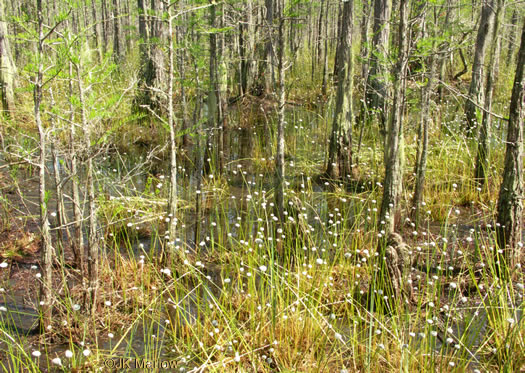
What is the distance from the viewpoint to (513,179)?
4625 millimetres

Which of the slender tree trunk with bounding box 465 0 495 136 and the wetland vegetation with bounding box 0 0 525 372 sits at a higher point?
the slender tree trunk with bounding box 465 0 495 136

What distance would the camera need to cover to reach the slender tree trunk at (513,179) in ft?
14.3

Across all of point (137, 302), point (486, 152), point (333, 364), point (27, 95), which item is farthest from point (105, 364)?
point (27, 95)

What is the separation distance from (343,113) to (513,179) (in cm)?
327

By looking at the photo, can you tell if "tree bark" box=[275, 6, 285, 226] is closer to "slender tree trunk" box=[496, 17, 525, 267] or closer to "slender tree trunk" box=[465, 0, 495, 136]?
"slender tree trunk" box=[496, 17, 525, 267]

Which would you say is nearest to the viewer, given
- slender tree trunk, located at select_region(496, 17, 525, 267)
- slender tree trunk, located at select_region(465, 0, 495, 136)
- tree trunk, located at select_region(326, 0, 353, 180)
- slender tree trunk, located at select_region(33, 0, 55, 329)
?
slender tree trunk, located at select_region(33, 0, 55, 329)

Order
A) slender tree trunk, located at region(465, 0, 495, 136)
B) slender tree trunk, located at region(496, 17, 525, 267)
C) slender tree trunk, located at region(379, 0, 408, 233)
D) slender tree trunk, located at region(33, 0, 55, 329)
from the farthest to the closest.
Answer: slender tree trunk, located at region(465, 0, 495, 136) < slender tree trunk, located at region(379, 0, 408, 233) < slender tree trunk, located at region(496, 17, 525, 267) < slender tree trunk, located at region(33, 0, 55, 329)

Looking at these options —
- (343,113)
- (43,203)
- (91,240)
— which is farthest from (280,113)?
(43,203)

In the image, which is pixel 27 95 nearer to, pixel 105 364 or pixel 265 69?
pixel 265 69

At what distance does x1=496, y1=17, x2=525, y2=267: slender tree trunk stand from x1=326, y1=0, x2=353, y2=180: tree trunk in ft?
8.27

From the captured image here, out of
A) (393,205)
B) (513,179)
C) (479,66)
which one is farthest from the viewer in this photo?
(479,66)

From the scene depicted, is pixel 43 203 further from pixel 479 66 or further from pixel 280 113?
pixel 479 66

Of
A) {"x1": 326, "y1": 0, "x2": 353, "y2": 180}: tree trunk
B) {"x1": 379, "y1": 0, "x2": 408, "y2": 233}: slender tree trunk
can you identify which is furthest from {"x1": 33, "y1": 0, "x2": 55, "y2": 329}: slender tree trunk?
{"x1": 326, "y1": 0, "x2": 353, "y2": 180}: tree trunk

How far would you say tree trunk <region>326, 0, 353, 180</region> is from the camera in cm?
679
